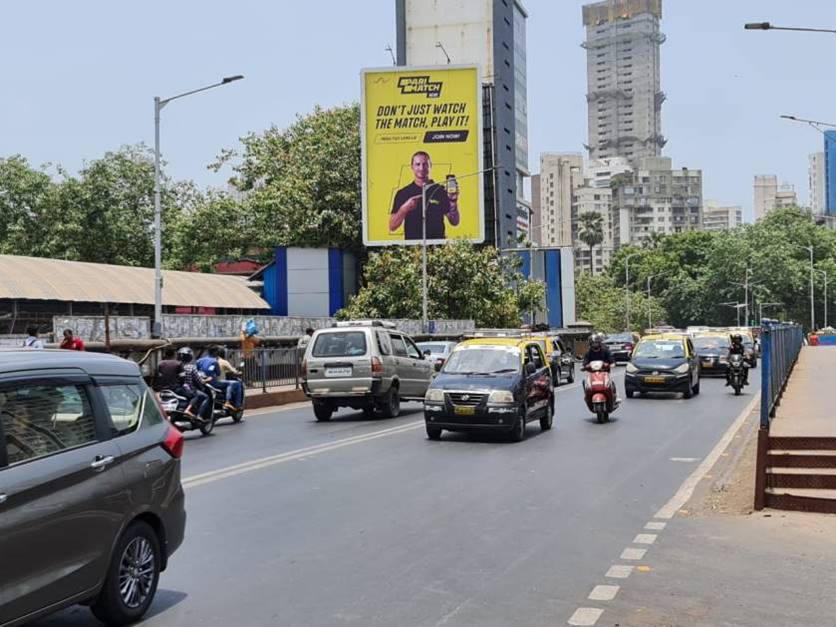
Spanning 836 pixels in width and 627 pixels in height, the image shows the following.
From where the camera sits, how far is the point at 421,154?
177ft

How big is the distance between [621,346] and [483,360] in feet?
117

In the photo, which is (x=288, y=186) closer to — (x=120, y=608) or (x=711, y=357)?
(x=711, y=357)

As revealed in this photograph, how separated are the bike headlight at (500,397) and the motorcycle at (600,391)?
13.2 ft

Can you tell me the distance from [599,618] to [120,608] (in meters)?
2.89

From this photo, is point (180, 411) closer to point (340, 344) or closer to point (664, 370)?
point (340, 344)

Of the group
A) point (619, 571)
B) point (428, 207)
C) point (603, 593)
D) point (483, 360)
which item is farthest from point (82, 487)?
point (428, 207)

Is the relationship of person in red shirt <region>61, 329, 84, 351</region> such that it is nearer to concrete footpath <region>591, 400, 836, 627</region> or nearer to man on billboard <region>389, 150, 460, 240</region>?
concrete footpath <region>591, 400, 836, 627</region>

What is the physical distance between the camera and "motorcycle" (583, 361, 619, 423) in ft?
65.6

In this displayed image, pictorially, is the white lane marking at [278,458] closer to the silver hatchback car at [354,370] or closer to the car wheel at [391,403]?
the silver hatchback car at [354,370]

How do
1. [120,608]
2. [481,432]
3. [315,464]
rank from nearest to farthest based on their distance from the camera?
[120,608]
[315,464]
[481,432]

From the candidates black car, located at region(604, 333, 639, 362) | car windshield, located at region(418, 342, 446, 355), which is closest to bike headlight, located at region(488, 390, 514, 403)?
car windshield, located at region(418, 342, 446, 355)

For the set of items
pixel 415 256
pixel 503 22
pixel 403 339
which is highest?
pixel 503 22

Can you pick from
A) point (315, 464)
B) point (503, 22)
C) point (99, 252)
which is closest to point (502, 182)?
point (503, 22)

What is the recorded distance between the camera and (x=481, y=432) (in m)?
18.2
